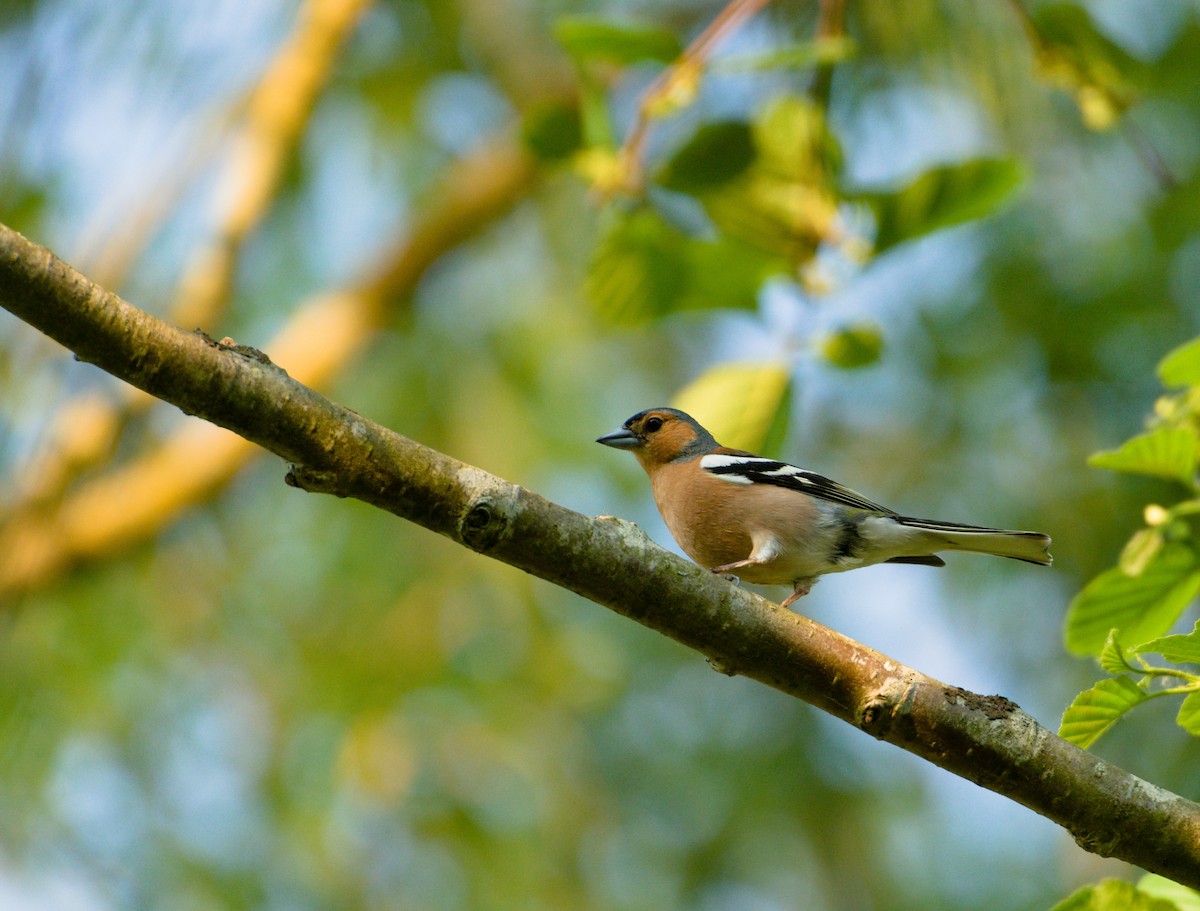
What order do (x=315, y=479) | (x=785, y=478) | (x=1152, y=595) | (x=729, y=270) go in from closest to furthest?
1. (x=315, y=479)
2. (x=1152, y=595)
3. (x=729, y=270)
4. (x=785, y=478)

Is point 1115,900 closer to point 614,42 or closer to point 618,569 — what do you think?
point 618,569

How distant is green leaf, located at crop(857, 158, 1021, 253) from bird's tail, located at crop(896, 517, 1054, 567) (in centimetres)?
144

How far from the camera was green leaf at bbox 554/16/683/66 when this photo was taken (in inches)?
142

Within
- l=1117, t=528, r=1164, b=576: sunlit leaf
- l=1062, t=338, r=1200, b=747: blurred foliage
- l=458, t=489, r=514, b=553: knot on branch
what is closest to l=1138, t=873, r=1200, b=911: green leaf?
l=1062, t=338, r=1200, b=747: blurred foliage

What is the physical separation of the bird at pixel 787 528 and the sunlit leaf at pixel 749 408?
3.42 ft

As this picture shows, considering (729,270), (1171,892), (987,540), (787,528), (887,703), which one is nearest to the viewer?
(1171,892)

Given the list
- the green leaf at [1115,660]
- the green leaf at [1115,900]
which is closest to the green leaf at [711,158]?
the green leaf at [1115,660]

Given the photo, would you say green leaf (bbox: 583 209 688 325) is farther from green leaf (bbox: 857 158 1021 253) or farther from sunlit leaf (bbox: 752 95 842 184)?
green leaf (bbox: 857 158 1021 253)

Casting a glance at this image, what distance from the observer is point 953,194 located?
369 centimetres

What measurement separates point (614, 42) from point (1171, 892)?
295cm

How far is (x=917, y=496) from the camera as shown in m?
7.68

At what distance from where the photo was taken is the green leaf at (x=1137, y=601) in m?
3.08

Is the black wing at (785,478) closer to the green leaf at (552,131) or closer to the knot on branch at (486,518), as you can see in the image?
the green leaf at (552,131)

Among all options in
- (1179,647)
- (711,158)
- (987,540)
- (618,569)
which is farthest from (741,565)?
(1179,647)
